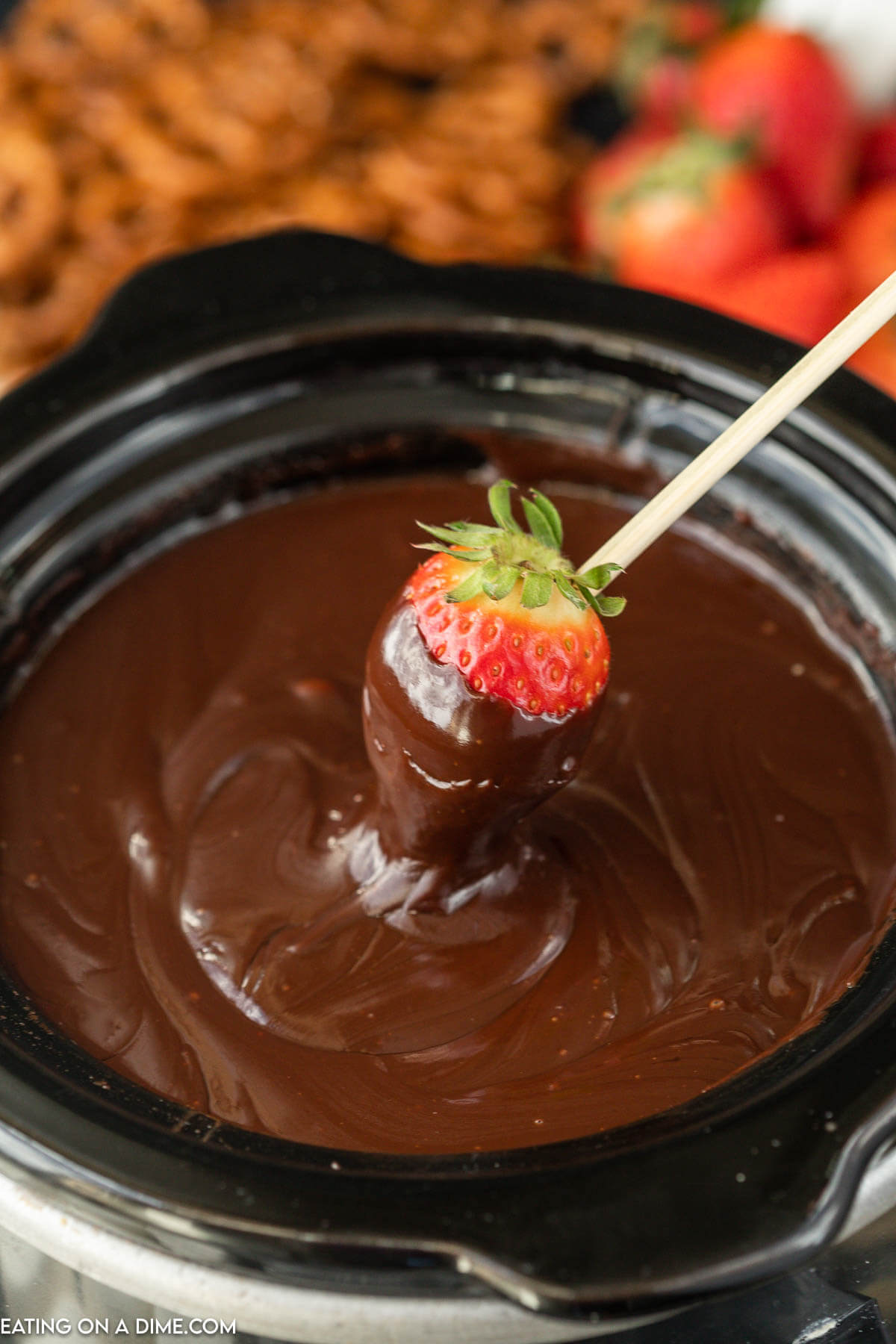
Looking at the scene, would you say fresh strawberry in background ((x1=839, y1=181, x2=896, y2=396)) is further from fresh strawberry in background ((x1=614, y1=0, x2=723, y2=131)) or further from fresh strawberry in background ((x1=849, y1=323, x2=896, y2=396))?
fresh strawberry in background ((x1=614, y1=0, x2=723, y2=131))

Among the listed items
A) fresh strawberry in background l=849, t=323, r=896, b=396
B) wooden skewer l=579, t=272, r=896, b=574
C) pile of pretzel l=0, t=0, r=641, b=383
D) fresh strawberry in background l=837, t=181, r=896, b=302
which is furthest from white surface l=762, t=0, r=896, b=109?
wooden skewer l=579, t=272, r=896, b=574

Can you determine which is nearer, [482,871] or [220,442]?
[482,871]

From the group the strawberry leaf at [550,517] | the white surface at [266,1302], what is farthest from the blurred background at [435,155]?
the white surface at [266,1302]

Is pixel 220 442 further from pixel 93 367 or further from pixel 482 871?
pixel 482 871

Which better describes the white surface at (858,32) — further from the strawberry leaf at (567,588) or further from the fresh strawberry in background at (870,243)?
the strawberry leaf at (567,588)

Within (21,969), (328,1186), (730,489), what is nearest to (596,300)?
(730,489)

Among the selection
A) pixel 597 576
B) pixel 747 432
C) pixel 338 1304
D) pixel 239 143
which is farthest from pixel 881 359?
pixel 338 1304

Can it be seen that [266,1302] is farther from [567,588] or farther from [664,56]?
[664,56]

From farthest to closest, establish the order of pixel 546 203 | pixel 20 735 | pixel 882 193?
pixel 546 203
pixel 882 193
pixel 20 735
